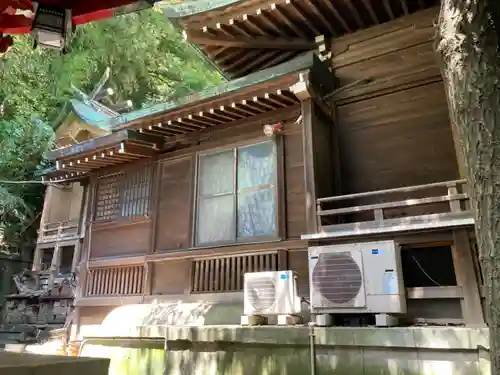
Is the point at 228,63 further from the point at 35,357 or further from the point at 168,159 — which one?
the point at 35,357

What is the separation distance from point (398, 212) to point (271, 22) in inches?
177

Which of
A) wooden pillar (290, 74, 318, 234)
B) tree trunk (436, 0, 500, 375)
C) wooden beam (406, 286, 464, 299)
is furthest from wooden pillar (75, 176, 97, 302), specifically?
tree trunk (436, 0, 500, 375)

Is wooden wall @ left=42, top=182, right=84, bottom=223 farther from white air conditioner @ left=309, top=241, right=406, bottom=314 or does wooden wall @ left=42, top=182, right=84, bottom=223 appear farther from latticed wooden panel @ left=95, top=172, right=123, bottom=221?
white air conditioner @ left=309, top=241, right=406, bottom=314

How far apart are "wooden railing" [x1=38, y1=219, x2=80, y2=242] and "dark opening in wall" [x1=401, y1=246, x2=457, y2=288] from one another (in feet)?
49.7

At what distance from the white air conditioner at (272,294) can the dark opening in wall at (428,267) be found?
206 centimetres

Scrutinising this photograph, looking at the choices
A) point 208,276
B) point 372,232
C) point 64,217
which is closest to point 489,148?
point 372,232

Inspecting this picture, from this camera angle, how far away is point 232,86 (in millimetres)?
7195

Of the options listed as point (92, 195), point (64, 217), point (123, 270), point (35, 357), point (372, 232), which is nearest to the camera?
point (35, 357)

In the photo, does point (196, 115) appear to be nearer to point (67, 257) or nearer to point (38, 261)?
point (38, 261)

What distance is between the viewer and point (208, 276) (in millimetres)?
7730

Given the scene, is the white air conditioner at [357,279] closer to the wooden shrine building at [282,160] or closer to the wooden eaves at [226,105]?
the wooden shrine building at [282,160]

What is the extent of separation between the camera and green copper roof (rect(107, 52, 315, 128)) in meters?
6.74

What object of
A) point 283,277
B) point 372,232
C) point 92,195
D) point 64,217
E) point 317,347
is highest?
point 64,217

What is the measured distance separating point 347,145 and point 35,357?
6507 millimetres
